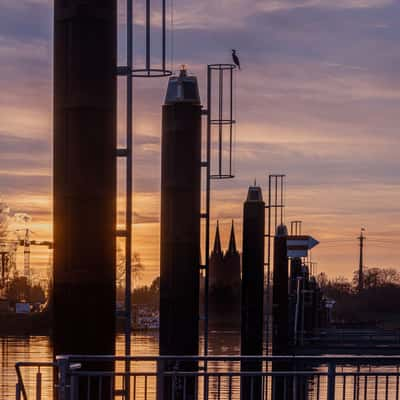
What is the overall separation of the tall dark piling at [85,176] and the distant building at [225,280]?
355 feet

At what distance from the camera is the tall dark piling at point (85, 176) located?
33.8 feet

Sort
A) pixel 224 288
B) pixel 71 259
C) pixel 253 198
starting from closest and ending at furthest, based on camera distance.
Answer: pixel 71 259 → pixel 253 198 → pixel 224 288

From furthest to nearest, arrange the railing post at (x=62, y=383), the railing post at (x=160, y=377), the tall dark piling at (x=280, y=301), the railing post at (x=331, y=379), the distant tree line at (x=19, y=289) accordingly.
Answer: the distant tree line at (x=19, y=289), the tall dark piling at (x=280, y=301), the railing post at (x=331, y=379), the railing post at (x=160, y=377), the railing post at (x=62, y=383)

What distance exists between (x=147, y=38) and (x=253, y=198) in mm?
20399

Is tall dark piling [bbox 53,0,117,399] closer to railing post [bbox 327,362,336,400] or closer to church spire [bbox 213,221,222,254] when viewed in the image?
railing post [bbox 327,362,336,400]

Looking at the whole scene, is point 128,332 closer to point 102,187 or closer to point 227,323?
point 102,187

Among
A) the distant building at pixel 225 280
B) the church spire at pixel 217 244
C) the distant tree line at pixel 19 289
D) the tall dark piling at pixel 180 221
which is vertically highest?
the tall dark piling at pixel 180 221

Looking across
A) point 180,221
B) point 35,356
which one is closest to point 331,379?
point 180,221

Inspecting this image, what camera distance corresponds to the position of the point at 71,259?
1032 centimetres

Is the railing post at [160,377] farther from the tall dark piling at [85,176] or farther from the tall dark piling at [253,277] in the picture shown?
the tall dark piling at [253,277]

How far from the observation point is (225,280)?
134250 mm

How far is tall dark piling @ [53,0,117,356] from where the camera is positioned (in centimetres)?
1031

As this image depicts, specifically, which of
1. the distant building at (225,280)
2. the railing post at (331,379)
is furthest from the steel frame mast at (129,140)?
the distant building at (225,280)

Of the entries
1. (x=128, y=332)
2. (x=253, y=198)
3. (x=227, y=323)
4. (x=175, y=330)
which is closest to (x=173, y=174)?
(x=175, y=330)
